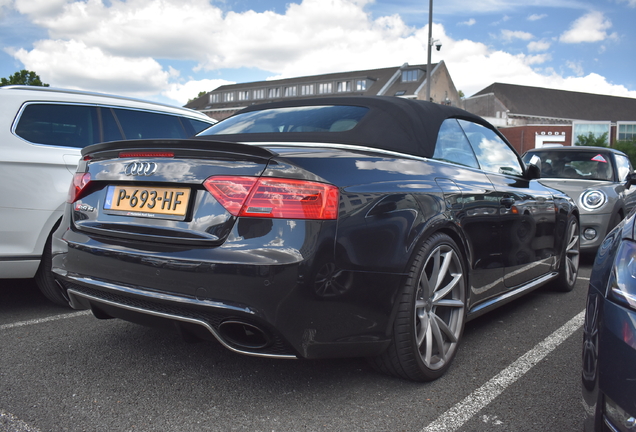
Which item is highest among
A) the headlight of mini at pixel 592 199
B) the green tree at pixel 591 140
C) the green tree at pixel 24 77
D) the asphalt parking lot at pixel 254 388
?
the green tree at pixel 24 77

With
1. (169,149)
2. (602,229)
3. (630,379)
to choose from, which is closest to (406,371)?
(630,379)

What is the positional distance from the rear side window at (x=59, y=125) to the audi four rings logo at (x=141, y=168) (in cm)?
181

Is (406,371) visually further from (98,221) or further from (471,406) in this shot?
(98,221)

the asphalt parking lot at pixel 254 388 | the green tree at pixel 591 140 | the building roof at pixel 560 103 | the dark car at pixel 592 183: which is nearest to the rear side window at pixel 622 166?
the dark car at pixel 592 183

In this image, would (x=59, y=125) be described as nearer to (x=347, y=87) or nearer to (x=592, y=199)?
(x=592, y=199)

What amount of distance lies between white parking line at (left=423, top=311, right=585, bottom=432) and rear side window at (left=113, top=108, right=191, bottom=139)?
346 centimetres

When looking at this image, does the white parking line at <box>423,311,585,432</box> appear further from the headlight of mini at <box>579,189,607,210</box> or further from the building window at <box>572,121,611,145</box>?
the building window at <box>572,121,611,145</box>

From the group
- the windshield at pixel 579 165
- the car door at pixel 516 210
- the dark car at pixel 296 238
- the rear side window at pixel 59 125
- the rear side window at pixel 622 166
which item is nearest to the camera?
the dark car at pixel 296 238

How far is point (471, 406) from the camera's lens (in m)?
2.57

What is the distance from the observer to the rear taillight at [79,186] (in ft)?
9.37

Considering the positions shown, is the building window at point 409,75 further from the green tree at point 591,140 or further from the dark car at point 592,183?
the dark car at point 592,183

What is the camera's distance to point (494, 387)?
279cm

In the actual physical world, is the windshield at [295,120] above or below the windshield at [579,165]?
above

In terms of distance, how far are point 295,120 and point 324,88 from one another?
8400cm
